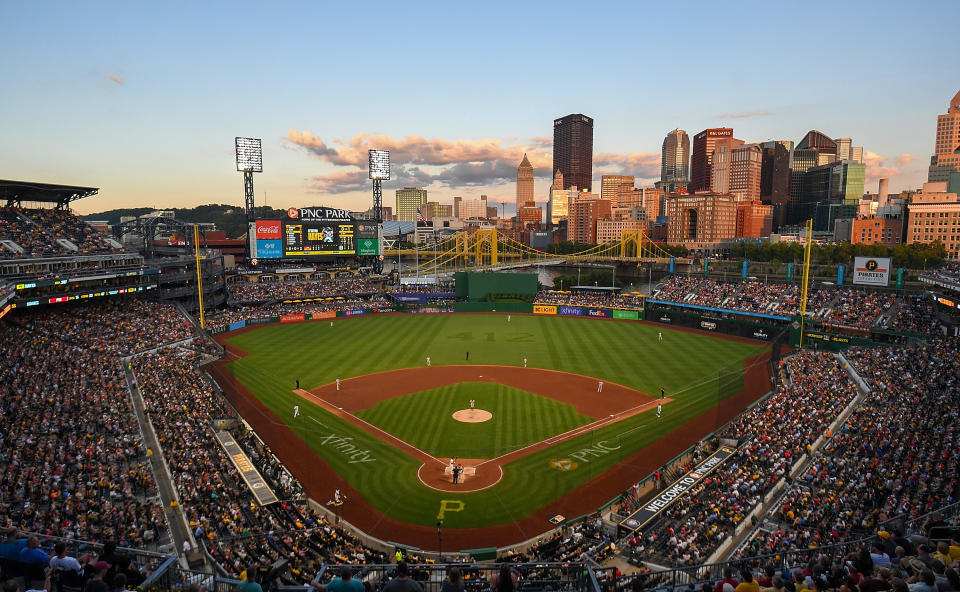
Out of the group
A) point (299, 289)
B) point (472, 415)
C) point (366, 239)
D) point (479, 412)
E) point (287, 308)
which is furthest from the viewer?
point (366, 239)

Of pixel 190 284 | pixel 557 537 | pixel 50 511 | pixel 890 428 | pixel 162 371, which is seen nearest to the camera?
pixel 50 511

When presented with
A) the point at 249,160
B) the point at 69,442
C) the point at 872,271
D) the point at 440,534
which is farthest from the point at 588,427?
the point at 249,160

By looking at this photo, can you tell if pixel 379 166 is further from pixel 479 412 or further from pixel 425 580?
pixel 425 580

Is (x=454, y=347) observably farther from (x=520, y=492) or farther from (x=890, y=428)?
(x=890, y=428)

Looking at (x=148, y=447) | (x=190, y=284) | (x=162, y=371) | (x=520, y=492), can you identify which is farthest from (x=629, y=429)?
(x=190, y=284)

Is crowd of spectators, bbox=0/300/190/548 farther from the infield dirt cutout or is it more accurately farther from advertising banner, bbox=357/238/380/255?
advertising banner, bbox=357/238/380/255

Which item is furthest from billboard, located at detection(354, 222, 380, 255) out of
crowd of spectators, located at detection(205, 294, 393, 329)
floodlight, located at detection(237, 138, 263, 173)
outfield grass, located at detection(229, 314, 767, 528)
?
outfield grass, located at detection(229, 314, 767, 528)

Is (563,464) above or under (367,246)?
under
